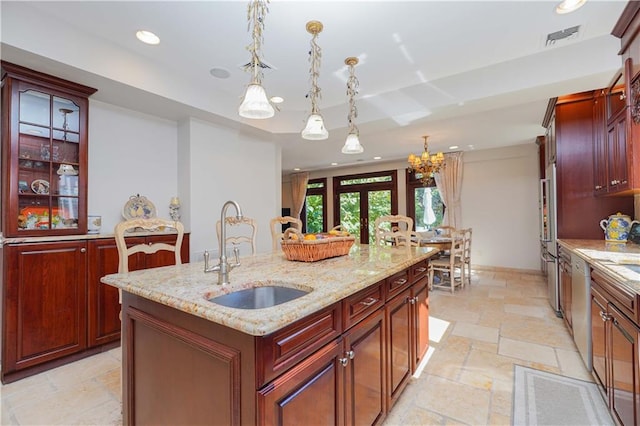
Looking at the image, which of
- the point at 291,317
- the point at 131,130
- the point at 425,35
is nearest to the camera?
the point at 291,317

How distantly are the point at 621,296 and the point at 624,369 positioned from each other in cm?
38

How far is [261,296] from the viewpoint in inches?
55.9

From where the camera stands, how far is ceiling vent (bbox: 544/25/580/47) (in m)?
2.39

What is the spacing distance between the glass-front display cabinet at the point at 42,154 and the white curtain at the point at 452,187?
20.5 ft

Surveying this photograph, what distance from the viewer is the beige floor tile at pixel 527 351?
8.08ft

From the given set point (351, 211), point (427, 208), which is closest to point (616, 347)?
point (427, 208)

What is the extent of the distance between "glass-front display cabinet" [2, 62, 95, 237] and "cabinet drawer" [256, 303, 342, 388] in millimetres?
2637

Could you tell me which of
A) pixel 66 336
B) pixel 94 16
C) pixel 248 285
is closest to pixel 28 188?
pixel 66 336

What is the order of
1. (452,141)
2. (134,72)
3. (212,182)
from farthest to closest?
1. (452,141)
2. (212,182)
3. (134,72)

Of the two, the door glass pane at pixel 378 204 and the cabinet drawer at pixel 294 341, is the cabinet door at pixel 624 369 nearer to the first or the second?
the cabinet drawer at pixel 294 341

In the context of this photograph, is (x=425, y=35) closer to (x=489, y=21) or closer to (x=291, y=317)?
(x=489, y=21)

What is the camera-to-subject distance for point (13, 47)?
2.11m

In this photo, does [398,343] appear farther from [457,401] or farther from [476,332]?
[476,332]

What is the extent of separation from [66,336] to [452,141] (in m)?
5.96
